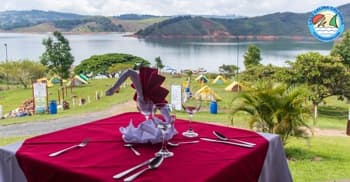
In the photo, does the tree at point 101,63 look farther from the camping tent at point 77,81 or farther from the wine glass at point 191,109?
the wine glass at point 191,109

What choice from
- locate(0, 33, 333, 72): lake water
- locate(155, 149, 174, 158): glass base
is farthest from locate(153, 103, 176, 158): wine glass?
locate(0, 33, 333, 72): lake water

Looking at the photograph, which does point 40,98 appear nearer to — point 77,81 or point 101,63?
point 77,81

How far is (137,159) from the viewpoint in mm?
1369

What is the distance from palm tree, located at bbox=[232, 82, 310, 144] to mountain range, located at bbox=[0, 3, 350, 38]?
38.8m

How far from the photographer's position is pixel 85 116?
9031 millimetres

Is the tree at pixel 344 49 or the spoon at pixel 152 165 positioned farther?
the tree at pixel 344 49

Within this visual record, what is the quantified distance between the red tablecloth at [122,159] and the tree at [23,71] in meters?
24.4

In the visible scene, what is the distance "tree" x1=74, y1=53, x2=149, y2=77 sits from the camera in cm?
3195

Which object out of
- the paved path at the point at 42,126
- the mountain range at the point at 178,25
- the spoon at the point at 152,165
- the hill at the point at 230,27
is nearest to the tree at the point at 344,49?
the paved path at the point at 42,126

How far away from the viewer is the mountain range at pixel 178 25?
4450 cm

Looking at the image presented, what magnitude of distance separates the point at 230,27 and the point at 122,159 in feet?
166

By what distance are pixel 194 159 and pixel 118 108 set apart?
926 centimetres

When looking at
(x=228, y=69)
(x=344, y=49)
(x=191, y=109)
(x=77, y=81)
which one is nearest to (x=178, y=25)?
(x=228, y=69)

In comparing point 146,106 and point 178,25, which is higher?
point 178,25
